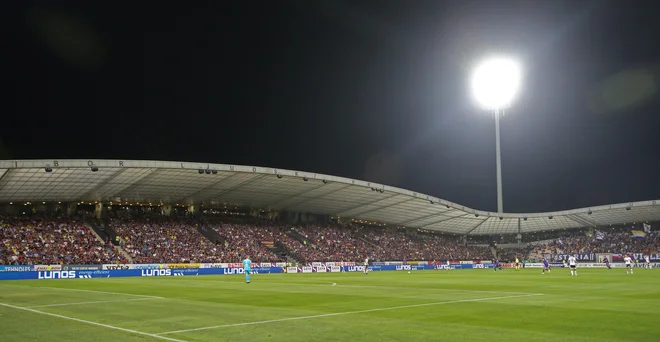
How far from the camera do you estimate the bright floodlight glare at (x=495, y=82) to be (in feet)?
259

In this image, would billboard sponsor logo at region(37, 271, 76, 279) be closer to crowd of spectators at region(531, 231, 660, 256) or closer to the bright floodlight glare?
the bright floodlight glare

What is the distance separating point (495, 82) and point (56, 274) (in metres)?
64.7

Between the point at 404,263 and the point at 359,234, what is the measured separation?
583 inches

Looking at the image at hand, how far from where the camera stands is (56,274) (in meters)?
45.5

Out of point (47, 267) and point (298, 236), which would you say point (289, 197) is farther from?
point (47, 267)

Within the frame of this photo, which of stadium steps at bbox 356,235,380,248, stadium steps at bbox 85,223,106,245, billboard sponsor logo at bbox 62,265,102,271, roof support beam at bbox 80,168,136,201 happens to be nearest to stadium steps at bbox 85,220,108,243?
stadium steps at bbox 85,223,106,245

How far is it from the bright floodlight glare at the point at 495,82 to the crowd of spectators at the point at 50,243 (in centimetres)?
5743

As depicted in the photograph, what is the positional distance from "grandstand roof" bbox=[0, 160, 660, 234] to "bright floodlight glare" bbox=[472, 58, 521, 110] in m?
17.9

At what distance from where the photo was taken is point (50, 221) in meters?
57.5

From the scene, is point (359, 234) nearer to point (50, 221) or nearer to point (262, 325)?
point (50, 221)

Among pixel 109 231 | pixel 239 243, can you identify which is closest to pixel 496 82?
pixel 239 243

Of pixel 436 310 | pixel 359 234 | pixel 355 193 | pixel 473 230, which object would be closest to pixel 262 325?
pixel 436 310

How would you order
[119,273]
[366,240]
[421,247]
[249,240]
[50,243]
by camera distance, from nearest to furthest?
[119,273], [50,243], [249,240], [366,240], [421,247]

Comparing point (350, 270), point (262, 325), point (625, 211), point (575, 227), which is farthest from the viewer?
point (575, 227)
